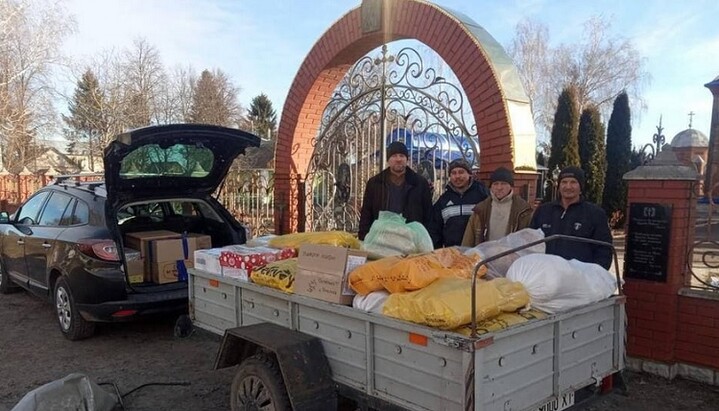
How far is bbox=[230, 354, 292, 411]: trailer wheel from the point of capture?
301 centimetres

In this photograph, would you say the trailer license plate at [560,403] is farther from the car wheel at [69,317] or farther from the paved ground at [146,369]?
the car wheel at [69,317]

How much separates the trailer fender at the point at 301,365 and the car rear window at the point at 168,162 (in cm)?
295

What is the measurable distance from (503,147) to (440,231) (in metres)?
1.28

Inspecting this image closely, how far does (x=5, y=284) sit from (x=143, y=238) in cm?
337

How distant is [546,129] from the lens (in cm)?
3366

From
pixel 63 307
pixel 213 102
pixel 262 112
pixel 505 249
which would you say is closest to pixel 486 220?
pixel 505 249

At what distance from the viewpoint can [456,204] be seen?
15.5 feet

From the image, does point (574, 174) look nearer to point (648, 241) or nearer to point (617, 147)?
point (648, 241)

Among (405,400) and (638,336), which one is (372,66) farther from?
(405,400)

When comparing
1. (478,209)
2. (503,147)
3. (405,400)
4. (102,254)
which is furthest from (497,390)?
(102,254)

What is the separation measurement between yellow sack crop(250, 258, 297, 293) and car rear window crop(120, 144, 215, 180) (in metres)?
2.47

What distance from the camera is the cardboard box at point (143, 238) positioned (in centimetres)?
553

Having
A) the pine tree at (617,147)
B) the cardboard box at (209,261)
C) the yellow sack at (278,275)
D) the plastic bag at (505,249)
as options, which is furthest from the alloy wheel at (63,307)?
the pine tree at (617,147)

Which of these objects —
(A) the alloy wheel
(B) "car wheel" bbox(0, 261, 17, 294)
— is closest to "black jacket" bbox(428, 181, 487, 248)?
(A) the alloy wheel
